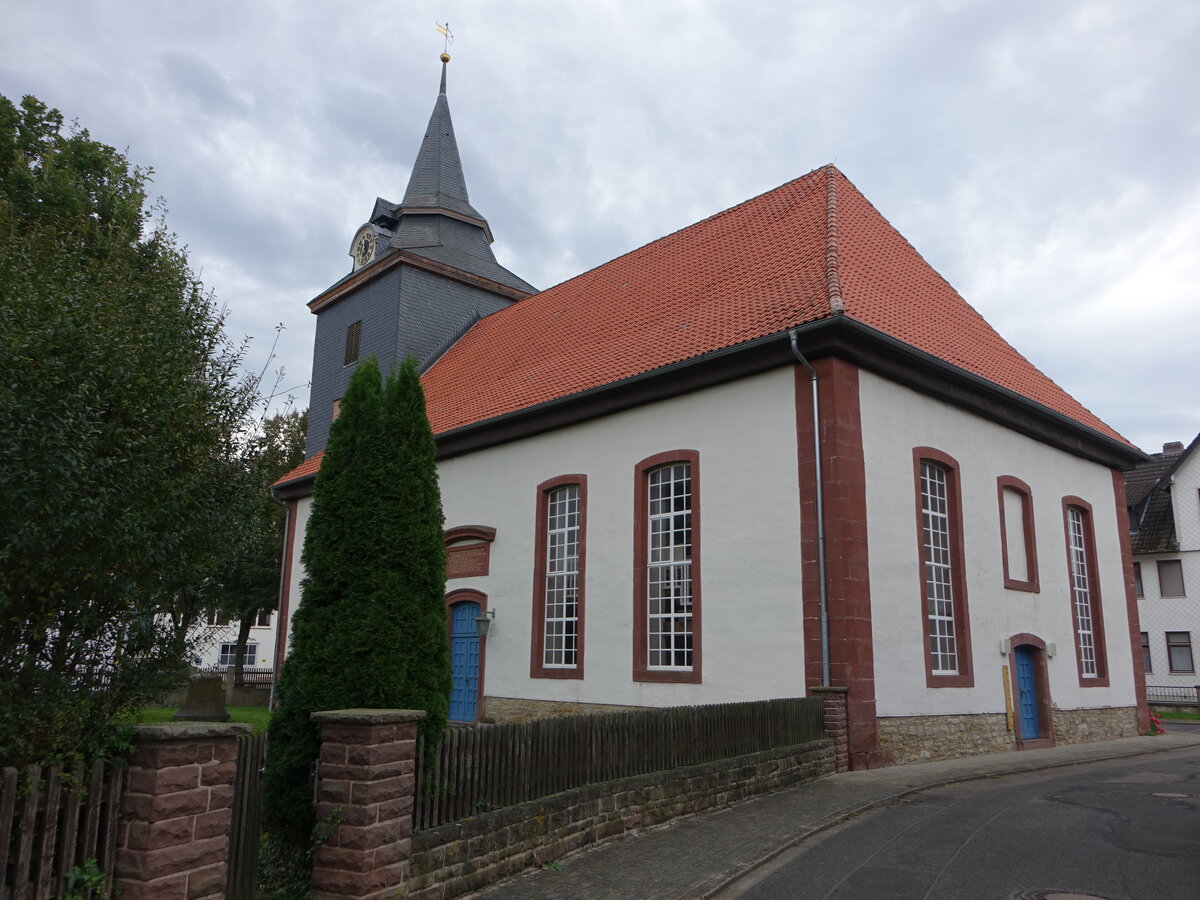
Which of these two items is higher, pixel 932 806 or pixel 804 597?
pixel 804 597

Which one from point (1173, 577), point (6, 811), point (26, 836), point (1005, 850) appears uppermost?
point (1173, 577)

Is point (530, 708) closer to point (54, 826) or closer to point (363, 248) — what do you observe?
point (54, 826)

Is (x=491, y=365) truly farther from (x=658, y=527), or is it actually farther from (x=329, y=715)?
(x=329, y=715)

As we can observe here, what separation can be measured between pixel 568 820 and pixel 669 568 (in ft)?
23.1

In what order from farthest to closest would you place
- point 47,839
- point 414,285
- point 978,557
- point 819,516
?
1. point 414,285
2. point 978,557
3. point 819,516
4. point 47,839

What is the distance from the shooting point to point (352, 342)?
2606cm

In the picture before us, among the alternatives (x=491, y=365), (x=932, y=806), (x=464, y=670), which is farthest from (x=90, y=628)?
(x=491, y=365)

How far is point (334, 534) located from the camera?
290 inches

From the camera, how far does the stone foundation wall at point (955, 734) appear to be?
11922 mm

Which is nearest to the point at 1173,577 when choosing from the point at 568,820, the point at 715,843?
the point at 715,843

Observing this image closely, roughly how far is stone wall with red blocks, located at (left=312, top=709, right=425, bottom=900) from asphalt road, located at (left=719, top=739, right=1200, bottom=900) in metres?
2.33

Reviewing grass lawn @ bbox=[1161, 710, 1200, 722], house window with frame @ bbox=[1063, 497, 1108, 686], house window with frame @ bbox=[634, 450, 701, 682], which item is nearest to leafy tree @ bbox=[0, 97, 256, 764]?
house window with frame @ bbox=[634, 450, 701, 682]

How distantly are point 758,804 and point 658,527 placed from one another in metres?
5.70

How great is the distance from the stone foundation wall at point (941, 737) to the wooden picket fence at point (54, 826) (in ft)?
31.2
